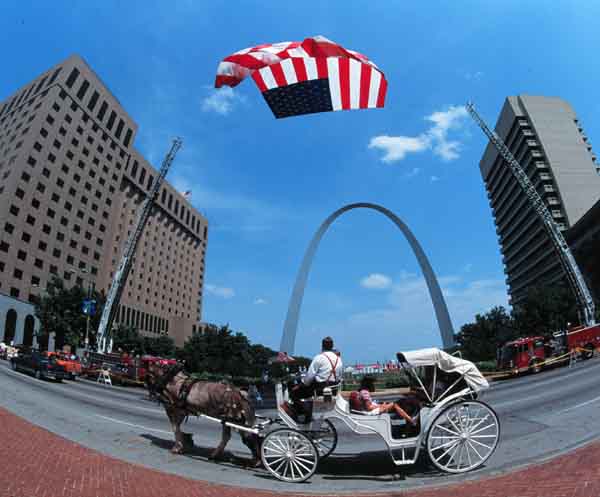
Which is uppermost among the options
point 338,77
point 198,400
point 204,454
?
point 338,77

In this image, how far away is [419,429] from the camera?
623 centimetres

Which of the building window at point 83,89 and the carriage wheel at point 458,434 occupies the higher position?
the building window at point 83,89

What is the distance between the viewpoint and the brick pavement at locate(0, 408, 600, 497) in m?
4.82

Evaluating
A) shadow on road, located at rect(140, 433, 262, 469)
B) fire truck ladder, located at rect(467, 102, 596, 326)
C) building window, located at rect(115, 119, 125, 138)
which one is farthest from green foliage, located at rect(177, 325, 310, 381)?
building window, located at rect(115, 119, 125, 138)

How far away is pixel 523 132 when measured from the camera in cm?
9812

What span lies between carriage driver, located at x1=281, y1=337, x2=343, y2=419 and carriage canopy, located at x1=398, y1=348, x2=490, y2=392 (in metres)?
1.13

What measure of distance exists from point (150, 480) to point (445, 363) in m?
4.92

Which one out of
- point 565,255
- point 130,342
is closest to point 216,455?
point 565,255

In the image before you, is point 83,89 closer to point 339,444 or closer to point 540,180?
point 339,444

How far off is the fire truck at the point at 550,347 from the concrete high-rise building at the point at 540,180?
2495 inches

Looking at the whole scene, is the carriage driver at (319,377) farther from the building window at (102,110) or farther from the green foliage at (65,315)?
the building window at (102,110)

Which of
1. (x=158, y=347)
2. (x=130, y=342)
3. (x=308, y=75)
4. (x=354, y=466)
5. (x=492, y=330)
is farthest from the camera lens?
(x=158, y=347)

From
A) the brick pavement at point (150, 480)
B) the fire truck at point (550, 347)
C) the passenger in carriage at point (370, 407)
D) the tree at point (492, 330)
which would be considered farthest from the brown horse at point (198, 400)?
the tree at point (492, 330)

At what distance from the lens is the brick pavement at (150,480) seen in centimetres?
482
